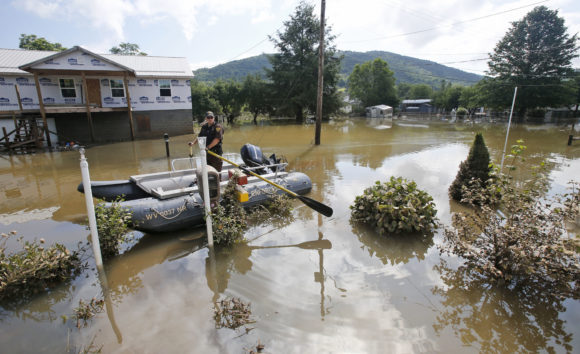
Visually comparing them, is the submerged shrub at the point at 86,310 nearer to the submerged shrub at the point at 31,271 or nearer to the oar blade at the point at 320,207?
the submerged shrub at the point at 31,271

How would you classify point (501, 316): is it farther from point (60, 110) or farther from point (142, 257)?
point (60, 110)

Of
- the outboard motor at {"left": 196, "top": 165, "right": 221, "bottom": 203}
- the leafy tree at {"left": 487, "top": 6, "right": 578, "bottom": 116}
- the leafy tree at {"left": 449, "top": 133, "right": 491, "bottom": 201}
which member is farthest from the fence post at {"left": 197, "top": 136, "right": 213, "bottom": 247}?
the leafy tree at {"left": 487, "top": 6, "right": 578, "bottom": 116}

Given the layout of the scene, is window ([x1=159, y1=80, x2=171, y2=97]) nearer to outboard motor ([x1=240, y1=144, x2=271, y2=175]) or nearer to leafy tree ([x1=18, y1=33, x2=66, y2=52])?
outboard motor ([x1=240, y1=144, x2=271, y2=175])

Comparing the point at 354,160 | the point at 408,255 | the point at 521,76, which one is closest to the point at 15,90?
the point at 354,160

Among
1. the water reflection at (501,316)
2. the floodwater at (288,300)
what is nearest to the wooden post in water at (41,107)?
the floodwater at (288,300)

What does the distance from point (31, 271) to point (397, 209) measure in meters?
5.38

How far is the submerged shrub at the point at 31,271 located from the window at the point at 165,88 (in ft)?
58.2

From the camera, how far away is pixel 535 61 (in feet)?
99.3

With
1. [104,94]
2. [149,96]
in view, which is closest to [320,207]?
[149,96]

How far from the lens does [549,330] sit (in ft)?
A: 10.9

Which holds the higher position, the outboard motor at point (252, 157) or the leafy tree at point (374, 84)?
the leafy tree at point (374, 84)

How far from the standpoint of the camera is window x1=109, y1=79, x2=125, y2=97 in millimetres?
18359

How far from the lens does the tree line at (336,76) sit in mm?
29359

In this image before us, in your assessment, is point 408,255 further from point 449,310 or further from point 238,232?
point 238,232
